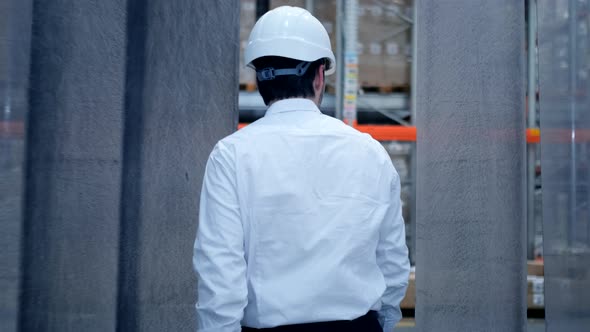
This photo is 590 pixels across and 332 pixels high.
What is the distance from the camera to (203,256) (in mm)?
1581

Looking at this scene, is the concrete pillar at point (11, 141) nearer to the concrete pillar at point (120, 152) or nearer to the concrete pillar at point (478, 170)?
the concrete pillar at point (120, 152)

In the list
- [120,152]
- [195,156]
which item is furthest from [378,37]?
[120,152]

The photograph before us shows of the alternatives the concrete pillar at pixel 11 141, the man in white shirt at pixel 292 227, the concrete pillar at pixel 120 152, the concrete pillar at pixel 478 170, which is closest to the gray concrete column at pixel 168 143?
the concrete pillar at pixel 120 152

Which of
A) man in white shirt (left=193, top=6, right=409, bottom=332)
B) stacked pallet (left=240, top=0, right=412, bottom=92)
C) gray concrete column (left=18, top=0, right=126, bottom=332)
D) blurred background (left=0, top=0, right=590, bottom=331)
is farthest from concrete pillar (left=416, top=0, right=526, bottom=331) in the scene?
stacked pallet (left=240, top=0, right=412, bottom=92)

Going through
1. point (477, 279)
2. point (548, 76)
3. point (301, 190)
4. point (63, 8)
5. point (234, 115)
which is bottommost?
point (477, 279)

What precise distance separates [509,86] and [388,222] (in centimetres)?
140

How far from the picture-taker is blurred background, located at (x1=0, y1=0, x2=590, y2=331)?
9.00ft

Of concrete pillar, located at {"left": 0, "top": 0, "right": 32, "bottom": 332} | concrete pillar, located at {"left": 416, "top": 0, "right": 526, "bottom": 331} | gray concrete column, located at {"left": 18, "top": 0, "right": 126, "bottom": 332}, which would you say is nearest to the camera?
concrete pillar, located at {"left": 0, "top": 0, "right": 32, "bottom": 332}

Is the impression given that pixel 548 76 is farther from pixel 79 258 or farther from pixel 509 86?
pixel 79 258

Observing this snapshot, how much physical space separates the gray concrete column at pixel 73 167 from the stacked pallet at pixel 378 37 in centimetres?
427

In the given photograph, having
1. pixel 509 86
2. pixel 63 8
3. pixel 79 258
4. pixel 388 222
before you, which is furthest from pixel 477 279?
pixel 63 8

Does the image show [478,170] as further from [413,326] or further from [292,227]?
[413,326]

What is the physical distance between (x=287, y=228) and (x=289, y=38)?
552 millimetres

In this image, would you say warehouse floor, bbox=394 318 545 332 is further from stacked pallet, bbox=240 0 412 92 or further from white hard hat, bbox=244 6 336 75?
white hard hat, bbox=244 6 336 75
